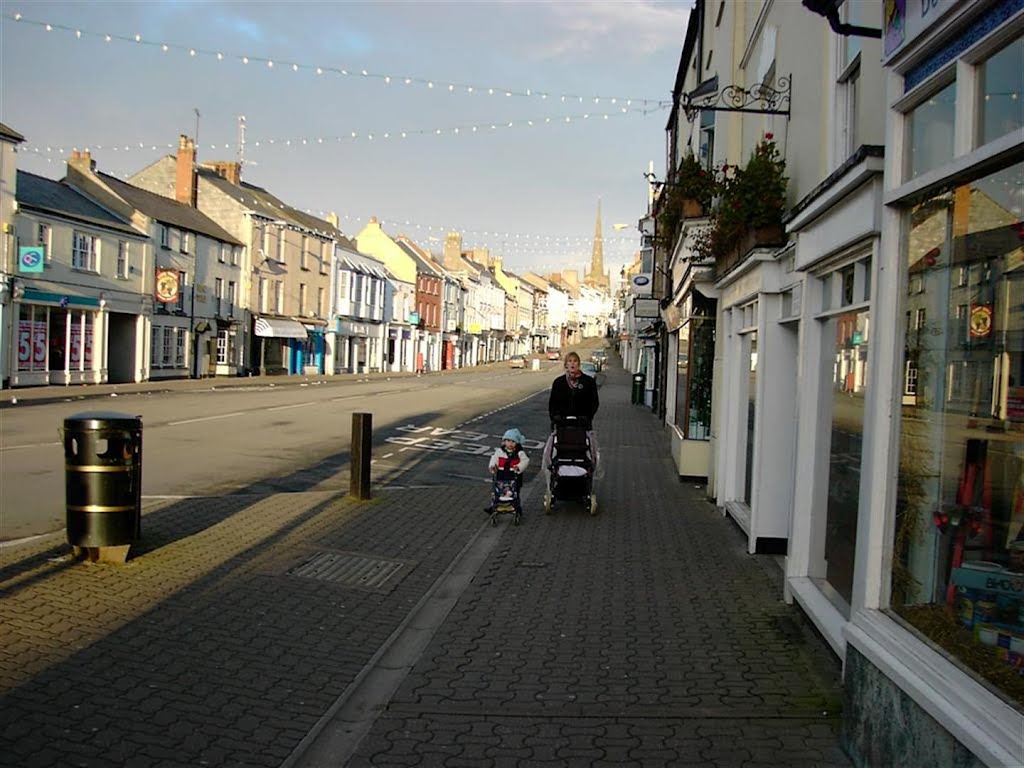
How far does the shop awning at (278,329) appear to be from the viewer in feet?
165

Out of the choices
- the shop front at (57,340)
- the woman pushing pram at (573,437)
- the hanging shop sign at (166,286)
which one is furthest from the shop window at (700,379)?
the hanging shop sign at (166,286)

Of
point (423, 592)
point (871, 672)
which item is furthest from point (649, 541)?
point (871, 672)

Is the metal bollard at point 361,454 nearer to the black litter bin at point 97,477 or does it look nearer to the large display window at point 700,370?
the black litter bin at point 97,477

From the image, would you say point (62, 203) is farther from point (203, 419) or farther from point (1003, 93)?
point (1003, 93)

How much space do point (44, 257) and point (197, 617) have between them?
2979 cm

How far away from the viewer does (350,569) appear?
7.84m

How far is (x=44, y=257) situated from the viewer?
31781 millimetres

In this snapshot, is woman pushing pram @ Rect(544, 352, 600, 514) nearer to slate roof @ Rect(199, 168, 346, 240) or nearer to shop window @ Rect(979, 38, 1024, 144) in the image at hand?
shop window @ Rect(979, 38, 1024, 144)

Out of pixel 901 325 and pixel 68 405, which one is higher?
pixel 901 325

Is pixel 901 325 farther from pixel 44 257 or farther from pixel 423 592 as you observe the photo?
pixel 44 257

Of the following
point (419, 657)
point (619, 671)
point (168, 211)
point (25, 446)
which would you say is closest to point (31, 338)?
point (168, 211)

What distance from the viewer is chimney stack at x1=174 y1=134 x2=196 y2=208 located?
48188 mm

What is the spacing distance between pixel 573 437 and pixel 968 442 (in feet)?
22.8

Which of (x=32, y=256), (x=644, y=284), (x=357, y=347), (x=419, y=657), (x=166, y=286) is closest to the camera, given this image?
(x=419, y=657)
